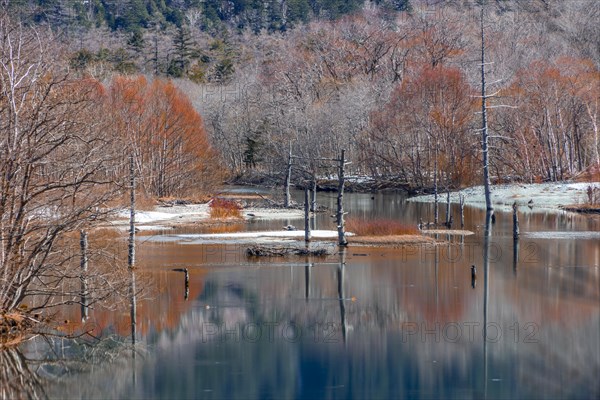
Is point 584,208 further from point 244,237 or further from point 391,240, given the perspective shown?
point 244,237

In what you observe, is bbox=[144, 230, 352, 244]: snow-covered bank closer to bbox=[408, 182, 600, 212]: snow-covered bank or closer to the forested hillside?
the forested hillside

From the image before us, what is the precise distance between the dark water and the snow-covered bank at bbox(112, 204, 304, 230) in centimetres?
972

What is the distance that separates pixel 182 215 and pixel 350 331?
87.1 ft

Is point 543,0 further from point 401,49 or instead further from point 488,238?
point 488,238

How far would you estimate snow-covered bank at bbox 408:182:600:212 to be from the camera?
50000mm

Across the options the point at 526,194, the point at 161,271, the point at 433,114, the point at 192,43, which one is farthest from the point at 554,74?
the point at 192,43

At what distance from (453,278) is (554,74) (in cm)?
3961

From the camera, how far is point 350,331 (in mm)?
20125

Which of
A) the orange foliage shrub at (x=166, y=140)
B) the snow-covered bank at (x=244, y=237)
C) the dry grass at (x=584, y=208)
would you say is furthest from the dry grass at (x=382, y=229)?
the orange foliage shrub at (x=166, y=140)

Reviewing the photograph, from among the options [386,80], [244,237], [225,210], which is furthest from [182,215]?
[386,80]

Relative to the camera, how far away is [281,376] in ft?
55.2

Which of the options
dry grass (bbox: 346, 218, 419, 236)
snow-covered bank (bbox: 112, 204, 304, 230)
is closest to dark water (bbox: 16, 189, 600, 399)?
dry grass (bbox: 346, 218, 419, 236)

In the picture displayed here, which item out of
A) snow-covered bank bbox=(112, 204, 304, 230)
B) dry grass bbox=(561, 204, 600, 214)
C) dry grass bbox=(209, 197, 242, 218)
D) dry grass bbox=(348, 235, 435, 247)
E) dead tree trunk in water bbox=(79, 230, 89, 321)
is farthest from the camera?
dry grass bbox=(561, 204, 600, 214)

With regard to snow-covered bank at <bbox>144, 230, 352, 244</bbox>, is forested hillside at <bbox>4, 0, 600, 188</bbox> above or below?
above
